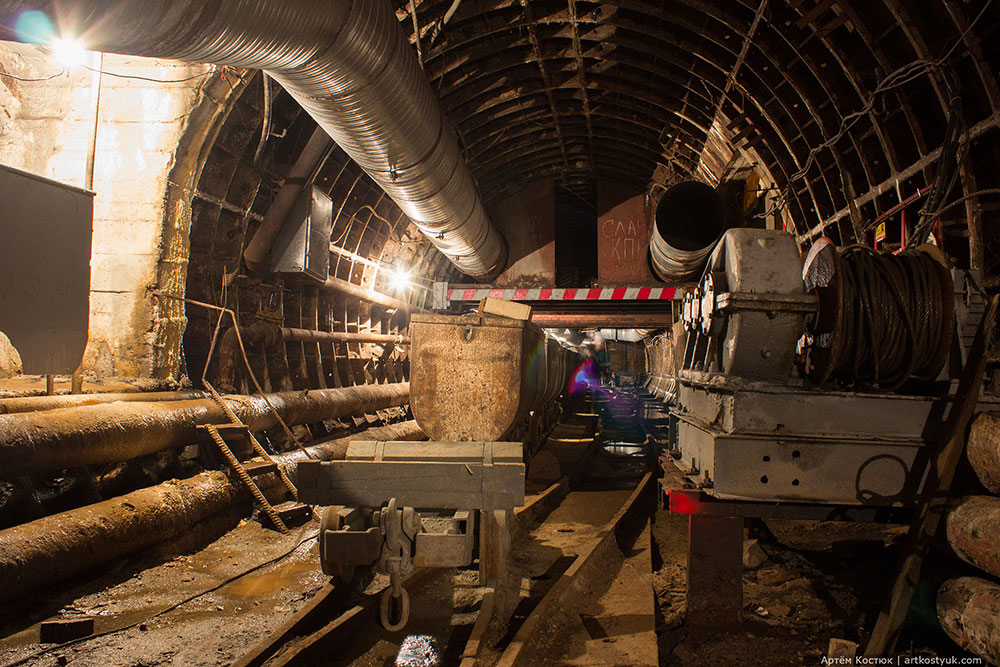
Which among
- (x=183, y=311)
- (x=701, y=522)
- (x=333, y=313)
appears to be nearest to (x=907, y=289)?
(x=701, y=522)

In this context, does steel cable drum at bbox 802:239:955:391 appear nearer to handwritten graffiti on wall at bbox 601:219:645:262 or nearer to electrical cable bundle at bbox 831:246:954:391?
electrical cable bundle at bbox 831:246:954:391

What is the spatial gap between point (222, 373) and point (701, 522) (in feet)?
18.5

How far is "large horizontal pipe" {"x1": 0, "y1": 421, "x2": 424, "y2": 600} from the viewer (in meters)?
3.49

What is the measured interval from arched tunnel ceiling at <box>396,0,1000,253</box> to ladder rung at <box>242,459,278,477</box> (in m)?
4.93

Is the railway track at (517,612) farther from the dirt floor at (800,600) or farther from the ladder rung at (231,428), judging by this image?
the ladder rung at (231,428)

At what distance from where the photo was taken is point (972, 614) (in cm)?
278

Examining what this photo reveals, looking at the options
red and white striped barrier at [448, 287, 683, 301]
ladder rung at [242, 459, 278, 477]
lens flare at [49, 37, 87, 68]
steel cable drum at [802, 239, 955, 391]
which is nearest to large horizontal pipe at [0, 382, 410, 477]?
ladder rung at [242, 459, 278, 477]

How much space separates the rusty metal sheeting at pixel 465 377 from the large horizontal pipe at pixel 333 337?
3.69 m

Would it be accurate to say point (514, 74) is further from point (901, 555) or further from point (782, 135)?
point (901, 555)

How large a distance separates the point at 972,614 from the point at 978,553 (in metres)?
0.29

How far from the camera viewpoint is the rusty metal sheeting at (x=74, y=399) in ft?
13.8

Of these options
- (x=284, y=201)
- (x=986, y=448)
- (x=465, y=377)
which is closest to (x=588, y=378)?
(x=284, y=201)

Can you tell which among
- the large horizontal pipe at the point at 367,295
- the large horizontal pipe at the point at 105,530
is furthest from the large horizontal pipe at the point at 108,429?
the large horizontal pipe at the point at 367,295

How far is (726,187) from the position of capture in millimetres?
9398
